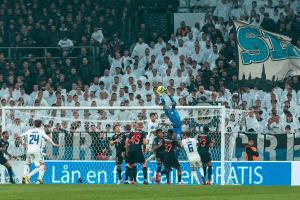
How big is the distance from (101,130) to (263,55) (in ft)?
19.7

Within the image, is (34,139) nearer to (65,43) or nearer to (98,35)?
(65,43)

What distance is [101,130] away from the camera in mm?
35000

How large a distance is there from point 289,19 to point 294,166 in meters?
6.75

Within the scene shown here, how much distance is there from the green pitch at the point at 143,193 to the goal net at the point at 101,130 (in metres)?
5.76

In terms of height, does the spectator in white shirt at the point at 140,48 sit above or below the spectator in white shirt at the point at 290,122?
above

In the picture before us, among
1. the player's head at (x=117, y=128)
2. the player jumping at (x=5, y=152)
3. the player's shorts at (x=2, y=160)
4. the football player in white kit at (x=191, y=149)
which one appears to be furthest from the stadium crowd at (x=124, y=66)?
the football player in white kit at (x=191, y=149)

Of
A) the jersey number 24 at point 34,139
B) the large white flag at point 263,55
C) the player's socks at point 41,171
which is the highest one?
the large white flag at point 263,55

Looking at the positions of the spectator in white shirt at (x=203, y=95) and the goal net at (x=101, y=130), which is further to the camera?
the spectator in white shirt at (x=203, y=95)

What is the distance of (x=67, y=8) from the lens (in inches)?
1703

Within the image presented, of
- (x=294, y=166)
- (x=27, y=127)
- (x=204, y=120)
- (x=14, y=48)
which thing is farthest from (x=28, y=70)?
(x=294, y=166)

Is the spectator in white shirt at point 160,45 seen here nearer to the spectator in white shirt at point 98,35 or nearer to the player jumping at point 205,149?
the spectator in white shirt at point 98,35

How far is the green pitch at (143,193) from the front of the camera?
2420cm

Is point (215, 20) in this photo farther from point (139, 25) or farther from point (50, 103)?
point (50, 103)

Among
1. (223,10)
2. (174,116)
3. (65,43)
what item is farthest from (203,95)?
(65,43)
